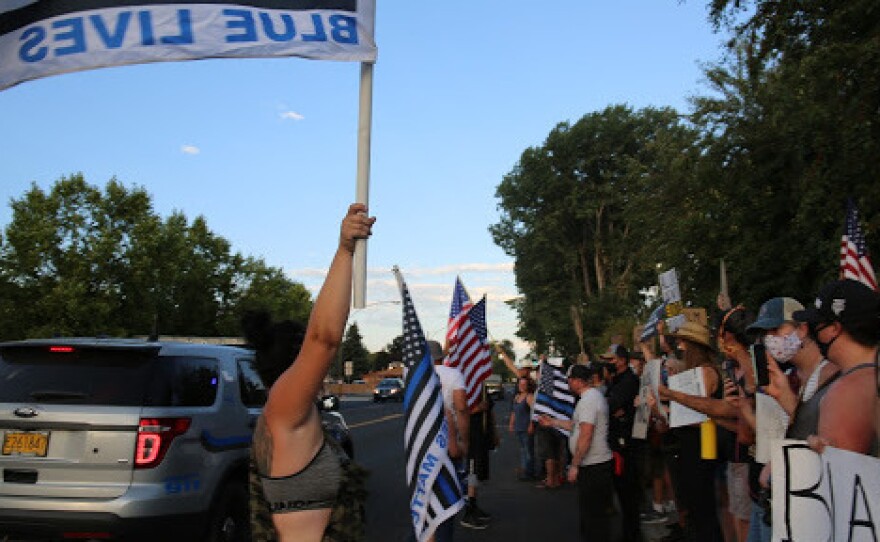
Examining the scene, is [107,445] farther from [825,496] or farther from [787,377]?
[825,496]

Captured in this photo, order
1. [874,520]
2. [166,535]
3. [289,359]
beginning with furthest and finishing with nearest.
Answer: [166,535]
[289,359]
[874,520]

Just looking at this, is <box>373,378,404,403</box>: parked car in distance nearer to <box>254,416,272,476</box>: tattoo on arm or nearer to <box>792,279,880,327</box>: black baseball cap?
<box>792,279,880,327</box>: black baseball cap

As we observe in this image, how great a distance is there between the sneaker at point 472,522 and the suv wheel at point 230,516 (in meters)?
3.49

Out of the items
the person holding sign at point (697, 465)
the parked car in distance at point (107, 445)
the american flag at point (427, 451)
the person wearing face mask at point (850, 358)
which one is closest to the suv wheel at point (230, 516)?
the parked car in distance at point (107, 445)

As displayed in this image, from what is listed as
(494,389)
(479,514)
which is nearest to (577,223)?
(494,389)

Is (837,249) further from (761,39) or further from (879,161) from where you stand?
(761,39)

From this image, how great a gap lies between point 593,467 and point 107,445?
3604mm

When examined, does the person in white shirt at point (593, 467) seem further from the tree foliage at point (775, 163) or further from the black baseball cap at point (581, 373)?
the tree foliage at point (775, 163)

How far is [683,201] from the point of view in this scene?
2356 centimetres

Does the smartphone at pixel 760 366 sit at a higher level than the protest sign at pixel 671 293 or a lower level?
lower

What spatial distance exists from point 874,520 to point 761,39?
1363cm

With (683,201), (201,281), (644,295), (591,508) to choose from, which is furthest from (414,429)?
(201,281)

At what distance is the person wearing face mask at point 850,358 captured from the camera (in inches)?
125

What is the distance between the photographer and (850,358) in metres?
3.43
